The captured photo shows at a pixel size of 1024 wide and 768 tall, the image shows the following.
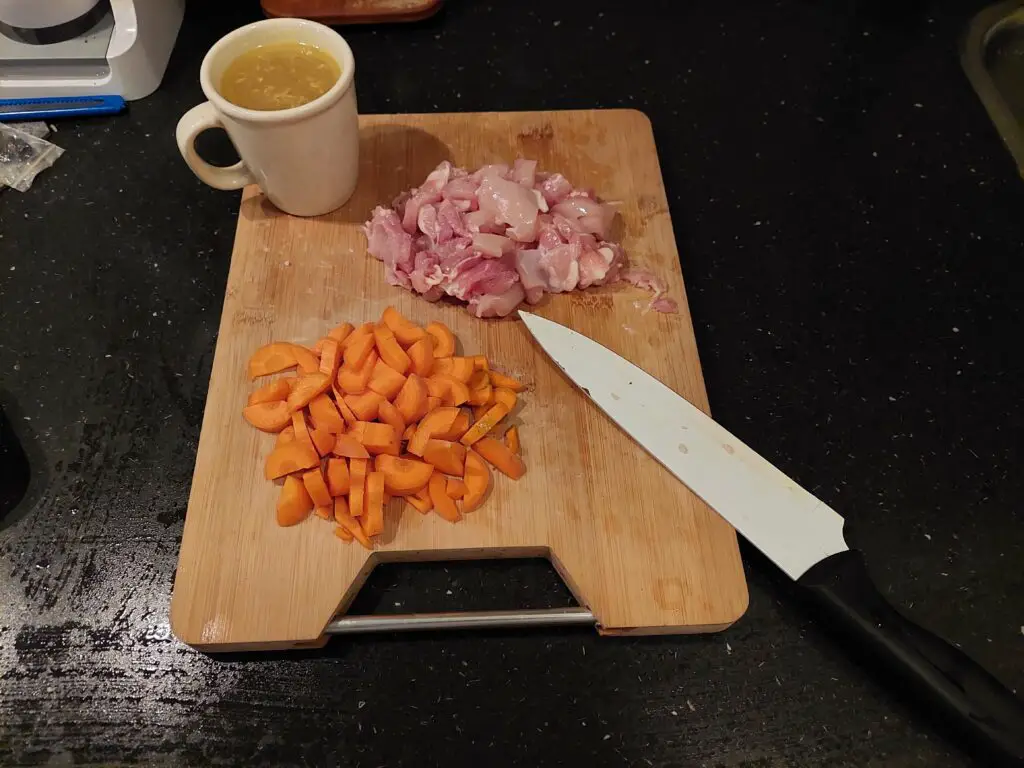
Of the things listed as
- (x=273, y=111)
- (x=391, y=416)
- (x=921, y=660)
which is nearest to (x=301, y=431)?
(x=391, y=416)

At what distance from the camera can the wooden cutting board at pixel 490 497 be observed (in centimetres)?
95

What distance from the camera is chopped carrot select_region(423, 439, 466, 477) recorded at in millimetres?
978

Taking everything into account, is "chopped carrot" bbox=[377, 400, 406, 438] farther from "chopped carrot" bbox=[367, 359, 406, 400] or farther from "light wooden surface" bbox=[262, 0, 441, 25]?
"light wooden surface" bbox=[262, 0, 441, 25]

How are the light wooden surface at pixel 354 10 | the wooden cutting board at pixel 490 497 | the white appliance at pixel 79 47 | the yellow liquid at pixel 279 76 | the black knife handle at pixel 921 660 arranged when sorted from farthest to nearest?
1. the light wooden surface at pixel 354 10
2. the white appliance at pixel 79 47
3. the yellow liquid at pixel 279 76
4. the wooden cutting board at pixel 490 497
5. the black knife handle at pixel 921 660

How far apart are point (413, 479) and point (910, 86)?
1372mm

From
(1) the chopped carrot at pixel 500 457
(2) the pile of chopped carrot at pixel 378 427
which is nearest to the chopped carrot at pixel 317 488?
(2) the pile of chopped carrot at pixel 378 427

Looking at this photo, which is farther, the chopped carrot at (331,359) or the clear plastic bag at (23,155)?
the clear plastic bag at (23,155)

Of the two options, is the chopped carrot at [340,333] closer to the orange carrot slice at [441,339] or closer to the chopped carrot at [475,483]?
the orange carrot slice at [441,339]

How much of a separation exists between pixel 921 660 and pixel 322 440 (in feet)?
2.63

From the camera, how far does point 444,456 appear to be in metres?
0.98

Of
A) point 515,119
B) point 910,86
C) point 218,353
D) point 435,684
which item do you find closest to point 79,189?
point 218,353

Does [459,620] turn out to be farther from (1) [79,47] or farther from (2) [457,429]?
(1) [79,47]

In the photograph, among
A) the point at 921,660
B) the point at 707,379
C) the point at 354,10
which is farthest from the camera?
the point at 354,10

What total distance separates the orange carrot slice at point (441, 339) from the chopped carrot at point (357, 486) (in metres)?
0.20
